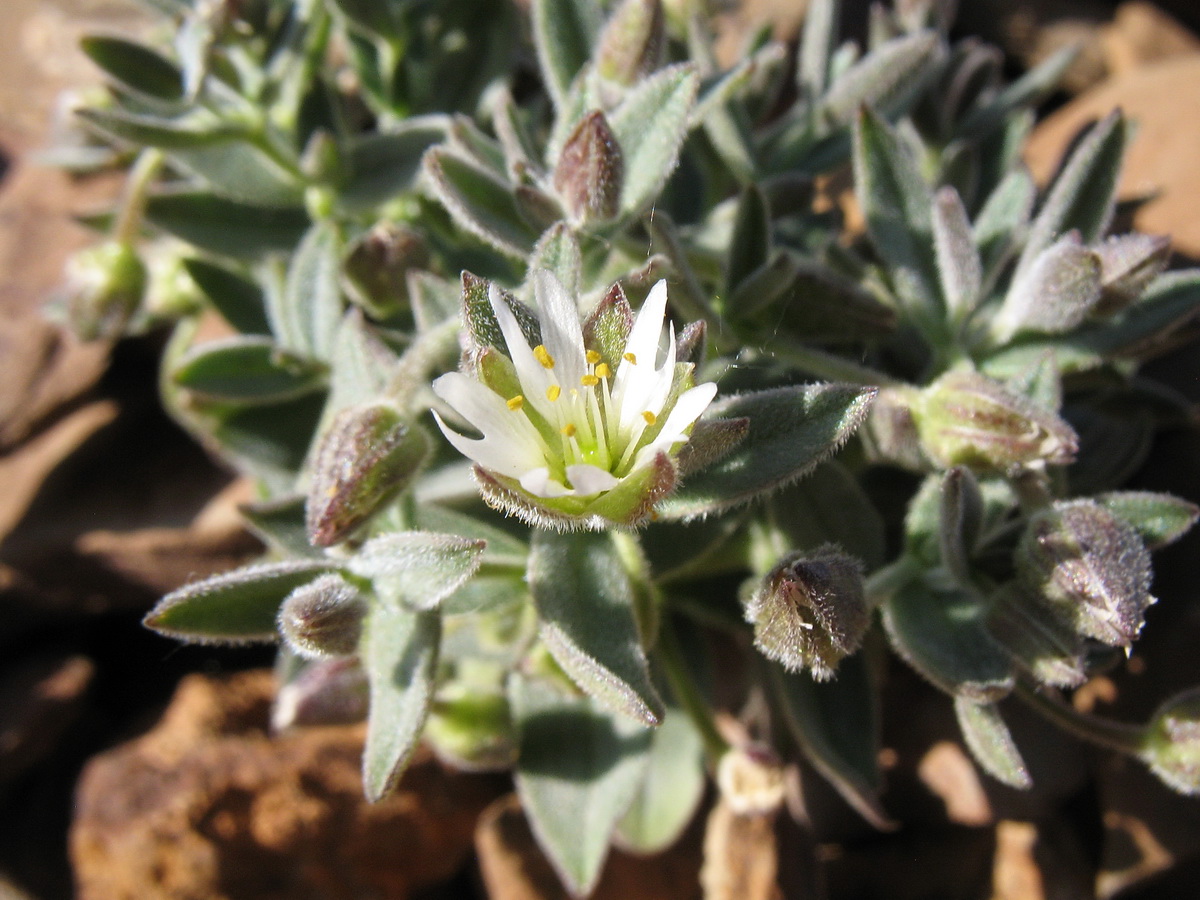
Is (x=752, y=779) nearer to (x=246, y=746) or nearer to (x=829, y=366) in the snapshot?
(x=829, y=366)

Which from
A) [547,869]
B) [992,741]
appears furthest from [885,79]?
[547,869]

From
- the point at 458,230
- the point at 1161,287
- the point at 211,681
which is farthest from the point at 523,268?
the point at 211,681

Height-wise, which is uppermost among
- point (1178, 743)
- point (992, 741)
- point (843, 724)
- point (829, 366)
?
point (829, 366)

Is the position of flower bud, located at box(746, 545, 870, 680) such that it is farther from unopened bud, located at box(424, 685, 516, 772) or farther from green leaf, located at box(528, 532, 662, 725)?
unopened bud, located at box(424, 685, 516, 772)

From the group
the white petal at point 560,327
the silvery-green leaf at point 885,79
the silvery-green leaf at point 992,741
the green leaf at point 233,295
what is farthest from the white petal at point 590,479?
the green leaf at point 233,295

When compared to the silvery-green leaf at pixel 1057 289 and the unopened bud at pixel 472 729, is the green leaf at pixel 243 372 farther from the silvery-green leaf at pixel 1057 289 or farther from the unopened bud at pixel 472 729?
the silvery-green leaf at pixel 1057 289

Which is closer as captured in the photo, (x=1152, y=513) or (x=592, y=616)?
(x=592, y=616)
